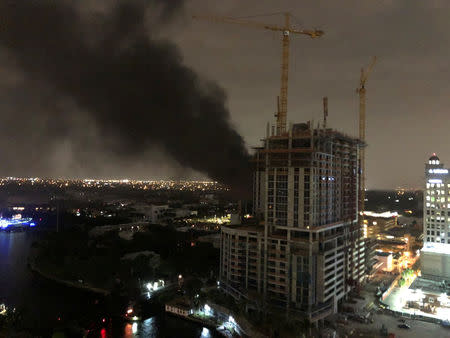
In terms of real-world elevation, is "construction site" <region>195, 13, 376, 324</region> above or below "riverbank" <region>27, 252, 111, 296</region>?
above

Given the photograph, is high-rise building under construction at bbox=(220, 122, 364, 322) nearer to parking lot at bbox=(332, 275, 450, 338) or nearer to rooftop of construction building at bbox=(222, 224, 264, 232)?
rooftop of construction building at bbox=(222, 224, 264, 232)

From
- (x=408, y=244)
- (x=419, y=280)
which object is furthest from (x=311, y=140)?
(x=408, y=244)

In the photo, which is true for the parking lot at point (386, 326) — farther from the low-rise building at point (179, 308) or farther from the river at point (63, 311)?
the low-rise building at point (179, 308)

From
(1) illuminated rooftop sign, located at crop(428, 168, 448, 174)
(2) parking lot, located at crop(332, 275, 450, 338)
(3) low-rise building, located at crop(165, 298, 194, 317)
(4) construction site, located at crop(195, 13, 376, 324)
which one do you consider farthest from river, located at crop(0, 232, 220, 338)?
(1) illuminated rooftop sign, located at crop(428, 168, 448, 174)

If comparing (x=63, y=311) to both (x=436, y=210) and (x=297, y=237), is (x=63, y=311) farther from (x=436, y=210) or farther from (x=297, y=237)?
(x=436, y=210)

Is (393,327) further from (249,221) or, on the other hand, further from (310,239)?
(249,221)

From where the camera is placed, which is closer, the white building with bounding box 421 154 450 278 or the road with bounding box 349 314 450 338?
the road with bounding box 349 314 450 338

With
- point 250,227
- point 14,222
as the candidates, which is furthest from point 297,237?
point 14,222
